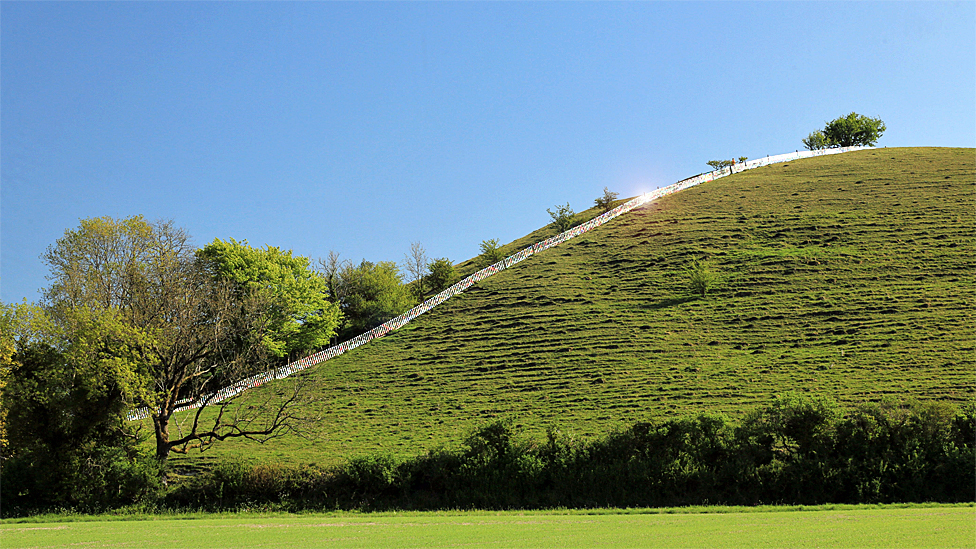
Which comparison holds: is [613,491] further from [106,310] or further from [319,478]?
[106,310]

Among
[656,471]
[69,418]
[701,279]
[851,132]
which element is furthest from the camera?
[851,132]

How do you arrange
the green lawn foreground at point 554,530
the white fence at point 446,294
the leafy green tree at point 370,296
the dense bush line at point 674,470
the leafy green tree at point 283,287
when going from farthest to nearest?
the leafy green tree at point 370,296, the leafy green tree at point 283,287, the white fence at point 446,294, the dense bush line at point 674,470, the green lawn foreground at point 554,530

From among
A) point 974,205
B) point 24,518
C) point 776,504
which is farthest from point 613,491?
point 974,205

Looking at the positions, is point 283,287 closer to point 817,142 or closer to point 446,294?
point 446,294

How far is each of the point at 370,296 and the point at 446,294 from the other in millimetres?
9120

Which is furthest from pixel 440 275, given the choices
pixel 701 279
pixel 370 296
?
pixel 701 279

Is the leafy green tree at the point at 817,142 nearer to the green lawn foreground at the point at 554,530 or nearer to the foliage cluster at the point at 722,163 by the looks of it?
the foliage cluster at the point at 722,163

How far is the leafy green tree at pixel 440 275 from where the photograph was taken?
77000 mm

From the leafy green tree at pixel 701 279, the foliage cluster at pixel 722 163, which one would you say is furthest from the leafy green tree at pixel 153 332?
the foliage cluster at pixel 722 163

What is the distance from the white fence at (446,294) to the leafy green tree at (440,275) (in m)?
5.26

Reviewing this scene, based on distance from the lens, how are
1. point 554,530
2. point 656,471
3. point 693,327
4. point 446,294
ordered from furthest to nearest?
point 446,294, point 693,327, point 656,471, point 554,530

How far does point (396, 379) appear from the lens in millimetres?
48906

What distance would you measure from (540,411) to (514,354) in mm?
11678

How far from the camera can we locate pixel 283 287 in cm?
5878
